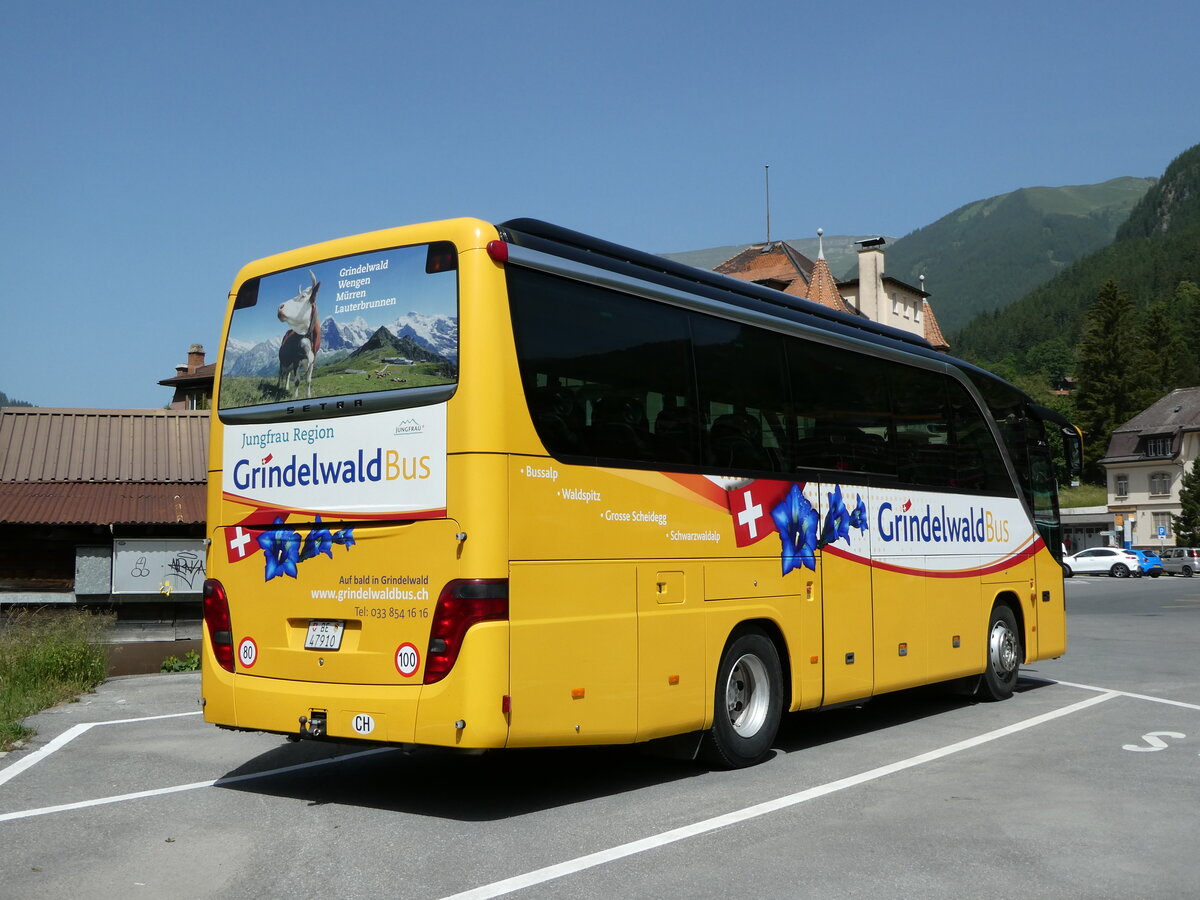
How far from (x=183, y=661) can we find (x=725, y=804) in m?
13.7

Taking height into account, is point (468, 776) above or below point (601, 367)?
below

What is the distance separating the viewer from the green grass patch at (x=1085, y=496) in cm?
10469

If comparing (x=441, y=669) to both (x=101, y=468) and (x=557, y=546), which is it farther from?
(x=101, y=468)

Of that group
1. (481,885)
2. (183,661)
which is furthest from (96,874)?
(183,661)

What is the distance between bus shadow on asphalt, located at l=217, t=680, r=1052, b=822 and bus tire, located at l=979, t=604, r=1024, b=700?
7.94 feet

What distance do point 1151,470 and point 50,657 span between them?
91.4 m

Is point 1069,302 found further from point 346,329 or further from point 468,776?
point 346,329

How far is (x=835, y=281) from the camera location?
219ft

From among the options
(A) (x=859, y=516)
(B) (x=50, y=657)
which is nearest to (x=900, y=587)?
(A) (x=859, y=516)

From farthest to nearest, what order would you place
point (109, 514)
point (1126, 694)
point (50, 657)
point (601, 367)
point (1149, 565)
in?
point (1149, 565) < point (109, 514) < point (50, 657) < point (1126, 694) < point (601, 367)

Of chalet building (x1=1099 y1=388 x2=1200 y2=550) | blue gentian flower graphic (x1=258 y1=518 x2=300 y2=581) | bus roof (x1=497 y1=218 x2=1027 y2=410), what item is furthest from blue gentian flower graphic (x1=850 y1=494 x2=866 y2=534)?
chalet building (x1=1099 y1=388 x2=1200 y2=550)

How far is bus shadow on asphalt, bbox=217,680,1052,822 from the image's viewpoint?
788cm

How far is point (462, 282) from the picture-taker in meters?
7.33

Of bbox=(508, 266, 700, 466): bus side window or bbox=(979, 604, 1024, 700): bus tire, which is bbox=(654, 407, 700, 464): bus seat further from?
bbox=(979, 604, 1024, 700): bus tire
